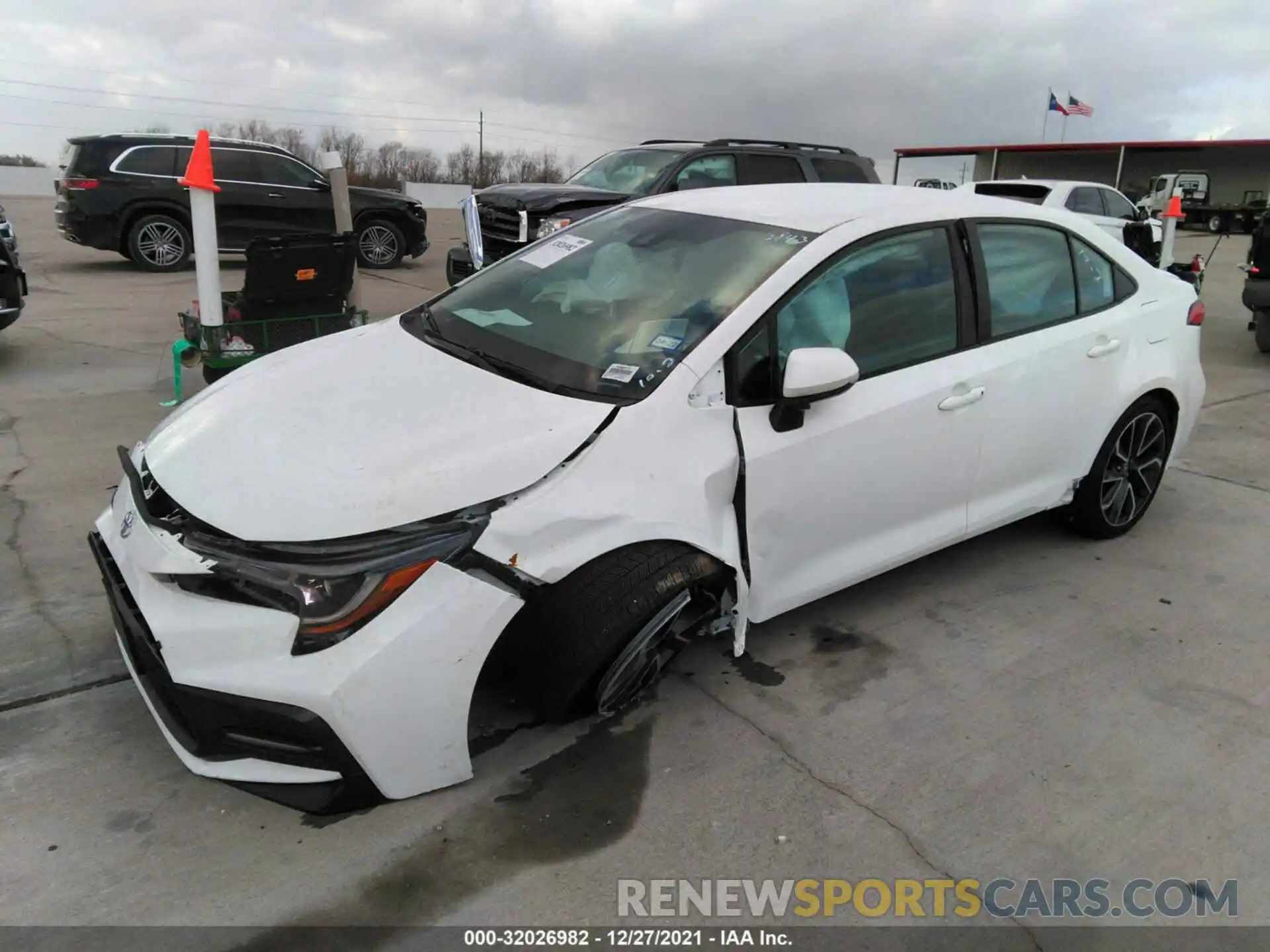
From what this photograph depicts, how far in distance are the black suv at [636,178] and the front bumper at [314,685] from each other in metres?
5.99

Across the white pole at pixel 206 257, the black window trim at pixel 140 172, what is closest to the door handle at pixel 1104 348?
the white pole at pixel 206 257

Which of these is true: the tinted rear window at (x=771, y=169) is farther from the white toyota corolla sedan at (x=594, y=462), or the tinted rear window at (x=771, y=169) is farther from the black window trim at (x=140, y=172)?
the black window trim at (x=140, y=172)

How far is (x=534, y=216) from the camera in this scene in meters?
8.21

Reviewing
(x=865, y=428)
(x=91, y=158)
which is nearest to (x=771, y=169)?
(x=865, y=428)

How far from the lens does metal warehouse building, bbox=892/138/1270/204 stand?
4197 cm

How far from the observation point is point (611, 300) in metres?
3.16

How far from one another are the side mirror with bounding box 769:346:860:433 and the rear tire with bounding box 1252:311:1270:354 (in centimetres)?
860

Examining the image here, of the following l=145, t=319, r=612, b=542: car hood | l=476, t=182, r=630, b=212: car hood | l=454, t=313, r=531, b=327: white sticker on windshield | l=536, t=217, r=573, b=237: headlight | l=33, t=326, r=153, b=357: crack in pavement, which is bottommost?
l=33, t=326, r=153, b=357: crack in pavement

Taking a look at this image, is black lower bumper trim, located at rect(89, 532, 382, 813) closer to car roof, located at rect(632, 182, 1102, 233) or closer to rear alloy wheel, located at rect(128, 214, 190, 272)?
car roof, located at rect(632, 182, 1102, 233)

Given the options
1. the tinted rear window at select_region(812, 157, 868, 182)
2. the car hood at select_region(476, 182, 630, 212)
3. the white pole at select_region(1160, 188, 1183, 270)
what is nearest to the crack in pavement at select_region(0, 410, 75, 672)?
the car hood at select_region(476, 182, 630, 212)

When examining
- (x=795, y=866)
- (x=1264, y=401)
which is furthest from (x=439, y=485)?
(x=1264, y=401)

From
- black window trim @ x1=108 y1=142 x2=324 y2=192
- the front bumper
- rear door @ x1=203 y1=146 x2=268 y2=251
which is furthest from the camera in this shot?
rear door @ x1=203 y1=146 x2=268 y2=251

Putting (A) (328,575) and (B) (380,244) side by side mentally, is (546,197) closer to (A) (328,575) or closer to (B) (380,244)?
(B) (380,244)

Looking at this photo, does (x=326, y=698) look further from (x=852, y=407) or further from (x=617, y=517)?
(x=852, y=407)
